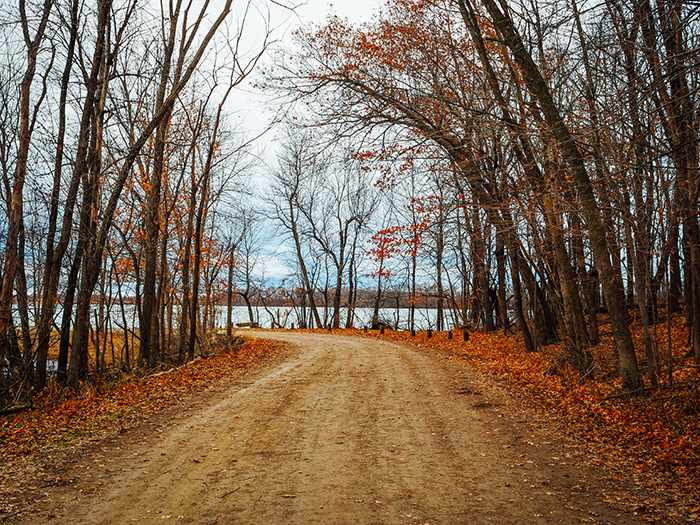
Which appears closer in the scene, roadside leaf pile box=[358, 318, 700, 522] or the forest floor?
the forest floor

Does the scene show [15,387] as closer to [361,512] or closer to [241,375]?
[241,375]

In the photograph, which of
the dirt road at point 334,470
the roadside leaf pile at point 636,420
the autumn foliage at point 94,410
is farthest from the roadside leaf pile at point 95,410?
the roadside leaf pile at point 636,420

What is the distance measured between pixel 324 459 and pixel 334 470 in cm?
38

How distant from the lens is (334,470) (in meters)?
5.24

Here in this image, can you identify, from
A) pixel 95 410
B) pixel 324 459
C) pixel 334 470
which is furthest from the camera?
pixel 95 410

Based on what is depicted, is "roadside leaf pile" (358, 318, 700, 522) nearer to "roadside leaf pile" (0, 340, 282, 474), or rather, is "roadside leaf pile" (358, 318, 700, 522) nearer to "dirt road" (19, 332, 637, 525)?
"dirt road" (19, 332, 637, 525)

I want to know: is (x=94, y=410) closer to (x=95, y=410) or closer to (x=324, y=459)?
(x=95, y=410)

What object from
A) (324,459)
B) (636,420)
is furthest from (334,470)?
(636,420)

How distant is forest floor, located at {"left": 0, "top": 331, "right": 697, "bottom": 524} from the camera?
14.0 ft

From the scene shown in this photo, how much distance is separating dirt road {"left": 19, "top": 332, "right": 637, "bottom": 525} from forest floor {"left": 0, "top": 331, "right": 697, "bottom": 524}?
20 millimetres

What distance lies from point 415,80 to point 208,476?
38.2ft

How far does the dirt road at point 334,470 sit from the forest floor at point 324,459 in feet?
0.07

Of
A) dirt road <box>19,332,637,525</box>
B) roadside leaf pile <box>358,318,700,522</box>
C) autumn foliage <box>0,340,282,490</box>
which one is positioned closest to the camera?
dirt road <box>19,332,637,525</box>

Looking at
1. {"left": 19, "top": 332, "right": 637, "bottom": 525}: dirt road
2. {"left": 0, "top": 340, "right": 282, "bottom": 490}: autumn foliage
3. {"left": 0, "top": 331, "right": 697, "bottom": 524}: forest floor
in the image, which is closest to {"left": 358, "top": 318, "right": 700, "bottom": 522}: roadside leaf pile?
{"left": 0, "top": 331, "right": 697, "bottom": 524}: forest floor
